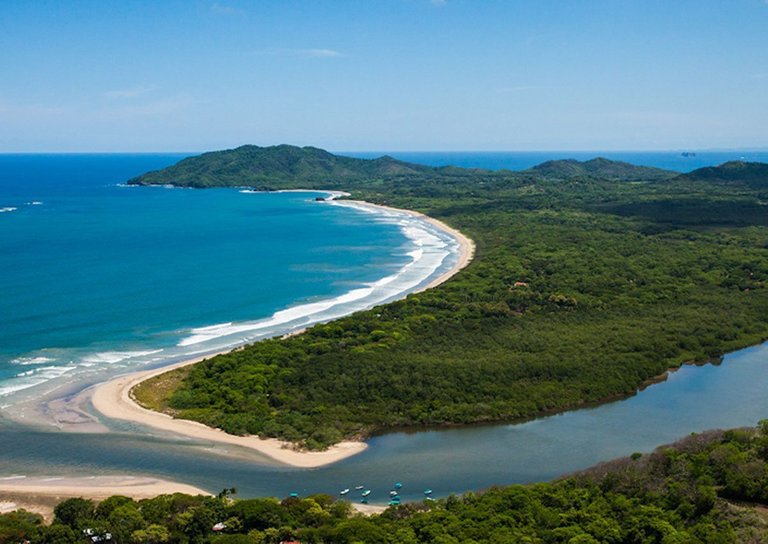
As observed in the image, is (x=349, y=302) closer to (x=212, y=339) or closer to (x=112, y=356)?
(x=212, y=339)

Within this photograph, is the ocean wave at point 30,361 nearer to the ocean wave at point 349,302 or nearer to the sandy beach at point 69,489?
the ocean wave at point 349,302

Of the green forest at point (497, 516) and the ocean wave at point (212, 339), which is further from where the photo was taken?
the ocean wave at point (212, 339)

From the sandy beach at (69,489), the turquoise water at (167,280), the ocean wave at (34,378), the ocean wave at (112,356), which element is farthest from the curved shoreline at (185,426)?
the sandy beach at (69,489)

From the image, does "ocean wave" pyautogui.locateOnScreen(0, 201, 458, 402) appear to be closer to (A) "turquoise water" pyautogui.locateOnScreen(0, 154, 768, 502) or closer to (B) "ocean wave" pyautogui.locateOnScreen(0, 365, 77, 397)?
(B) "ocean wave" pyautogui.locateOnScreen(0, 365, 77, 397)

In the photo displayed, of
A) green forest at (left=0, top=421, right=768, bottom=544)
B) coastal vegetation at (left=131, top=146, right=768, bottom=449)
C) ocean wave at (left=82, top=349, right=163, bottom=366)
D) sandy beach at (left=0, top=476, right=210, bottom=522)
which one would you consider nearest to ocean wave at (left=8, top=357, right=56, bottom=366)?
ocean wave at (left=82, top=349, right=163, bottom=366)

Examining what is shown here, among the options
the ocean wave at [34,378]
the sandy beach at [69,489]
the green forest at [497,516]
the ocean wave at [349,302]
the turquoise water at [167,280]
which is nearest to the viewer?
the green forest at [497,516]

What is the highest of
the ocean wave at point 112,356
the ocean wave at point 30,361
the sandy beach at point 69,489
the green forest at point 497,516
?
the ocean wave at point 30,361

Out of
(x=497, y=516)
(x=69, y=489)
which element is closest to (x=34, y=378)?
(x=69, y=489)

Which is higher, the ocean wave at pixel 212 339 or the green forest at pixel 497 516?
the ocean wave at pixel 212 339

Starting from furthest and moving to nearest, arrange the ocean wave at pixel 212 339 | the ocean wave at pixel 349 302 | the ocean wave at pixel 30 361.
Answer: the ocean wave at pixel 349 302 → the ocean wave at pixel 30 361 → the ocean wave at pixel 212 339
